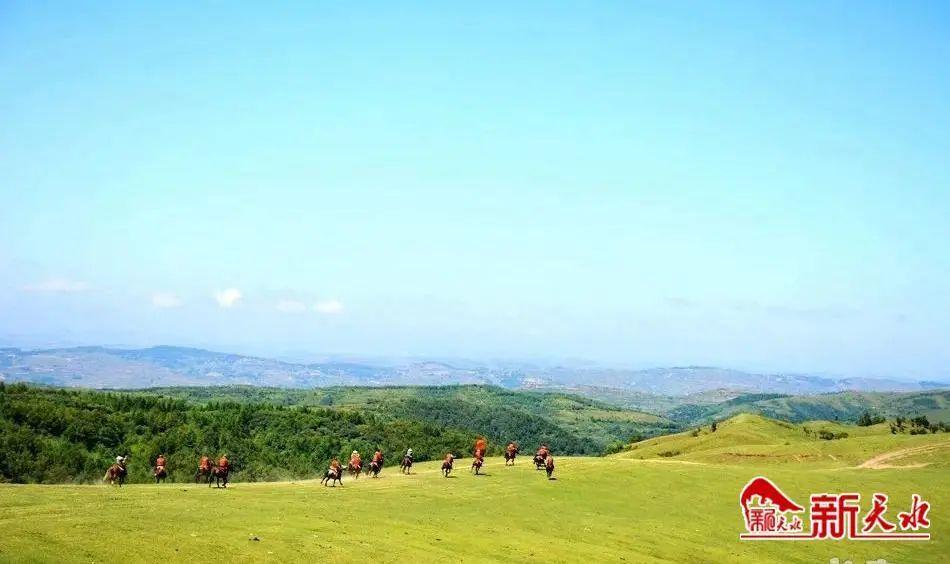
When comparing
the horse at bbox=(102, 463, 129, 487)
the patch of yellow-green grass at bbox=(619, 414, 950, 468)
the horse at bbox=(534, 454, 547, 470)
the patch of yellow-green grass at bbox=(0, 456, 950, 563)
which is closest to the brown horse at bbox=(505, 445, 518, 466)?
the patch of yellow-green grass at bbox=(0, 456, 950, 563)

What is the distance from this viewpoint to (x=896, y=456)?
6619cm

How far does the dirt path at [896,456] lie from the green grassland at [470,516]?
17.7 inches

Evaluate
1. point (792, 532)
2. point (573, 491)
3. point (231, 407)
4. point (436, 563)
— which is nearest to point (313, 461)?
point (231, 407)

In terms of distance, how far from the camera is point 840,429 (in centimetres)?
9975

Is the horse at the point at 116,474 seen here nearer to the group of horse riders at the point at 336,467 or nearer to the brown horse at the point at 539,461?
the group of horse riders at the point at 336,467

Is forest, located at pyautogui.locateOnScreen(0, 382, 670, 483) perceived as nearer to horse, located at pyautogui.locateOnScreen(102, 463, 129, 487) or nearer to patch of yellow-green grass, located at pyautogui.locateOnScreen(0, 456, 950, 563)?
horse, located at pyautogui.locateOnScreen(102, 463, 129, 487)

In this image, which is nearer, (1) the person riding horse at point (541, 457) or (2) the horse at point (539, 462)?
(1) the person riding horse at point (541, 457)

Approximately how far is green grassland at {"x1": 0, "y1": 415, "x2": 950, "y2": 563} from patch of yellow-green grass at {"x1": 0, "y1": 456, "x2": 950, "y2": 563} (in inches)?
3.6

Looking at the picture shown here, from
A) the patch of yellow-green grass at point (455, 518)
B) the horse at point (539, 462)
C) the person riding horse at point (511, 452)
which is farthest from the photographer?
the person riding horse at point (511, 452)

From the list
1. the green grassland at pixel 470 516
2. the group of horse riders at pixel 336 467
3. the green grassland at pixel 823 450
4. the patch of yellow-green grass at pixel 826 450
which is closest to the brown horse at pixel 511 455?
the group of horse riders at pixel 336 467

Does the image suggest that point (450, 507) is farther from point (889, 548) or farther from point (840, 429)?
point (840, 429)

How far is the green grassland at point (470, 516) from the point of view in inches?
1012

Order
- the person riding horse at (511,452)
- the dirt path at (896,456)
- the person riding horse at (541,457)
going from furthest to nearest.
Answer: the dirt path at (896,456) < the person riding horse at (511,452) < the person riding horse at (541,457)

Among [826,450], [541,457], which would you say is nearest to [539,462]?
[541,457]
